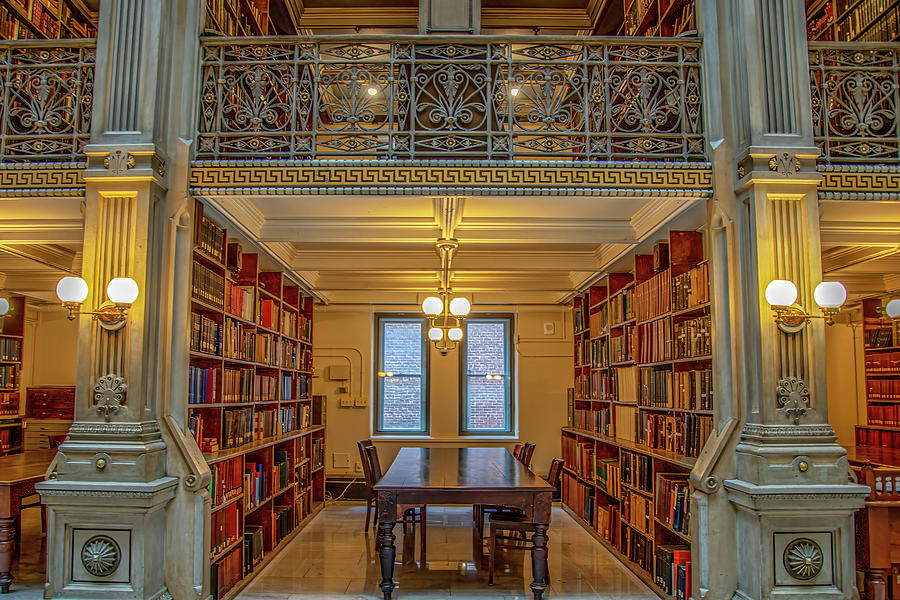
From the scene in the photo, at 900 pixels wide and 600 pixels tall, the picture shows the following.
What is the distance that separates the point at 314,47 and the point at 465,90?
3.35 feet

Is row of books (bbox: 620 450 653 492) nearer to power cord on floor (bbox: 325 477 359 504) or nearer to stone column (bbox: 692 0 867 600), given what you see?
stone column (bbox: 692 0 867 600)

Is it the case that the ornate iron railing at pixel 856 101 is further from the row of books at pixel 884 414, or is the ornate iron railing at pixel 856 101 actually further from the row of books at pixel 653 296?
the row of books at pixel 884 414

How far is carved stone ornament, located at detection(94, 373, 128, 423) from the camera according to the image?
3811 mm

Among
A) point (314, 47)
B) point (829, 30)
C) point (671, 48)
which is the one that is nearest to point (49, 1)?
point (314, 47)

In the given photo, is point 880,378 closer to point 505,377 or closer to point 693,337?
point 693,337

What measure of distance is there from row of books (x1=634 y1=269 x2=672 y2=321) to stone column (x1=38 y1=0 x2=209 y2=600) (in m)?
3.54

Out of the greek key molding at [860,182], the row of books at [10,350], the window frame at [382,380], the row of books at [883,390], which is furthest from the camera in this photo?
the window frame at [382,380]

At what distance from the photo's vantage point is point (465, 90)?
14.5 ft

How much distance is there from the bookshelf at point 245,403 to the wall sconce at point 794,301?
3.56m

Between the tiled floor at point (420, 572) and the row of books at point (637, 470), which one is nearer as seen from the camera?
the tiled floor at point (420, 572)

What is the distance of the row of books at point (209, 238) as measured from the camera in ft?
14.9

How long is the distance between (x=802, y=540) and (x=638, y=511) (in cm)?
215

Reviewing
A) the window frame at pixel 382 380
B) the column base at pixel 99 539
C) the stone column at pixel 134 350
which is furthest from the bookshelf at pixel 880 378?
the column base at pixel 99 539

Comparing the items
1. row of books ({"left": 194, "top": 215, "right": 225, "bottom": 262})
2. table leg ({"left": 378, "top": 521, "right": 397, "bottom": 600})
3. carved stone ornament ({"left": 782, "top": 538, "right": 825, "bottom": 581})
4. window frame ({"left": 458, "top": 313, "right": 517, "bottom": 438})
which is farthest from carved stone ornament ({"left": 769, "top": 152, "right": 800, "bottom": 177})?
window frame ({"left": 458, "top": 313, "right": 517, "bottom": 438})
